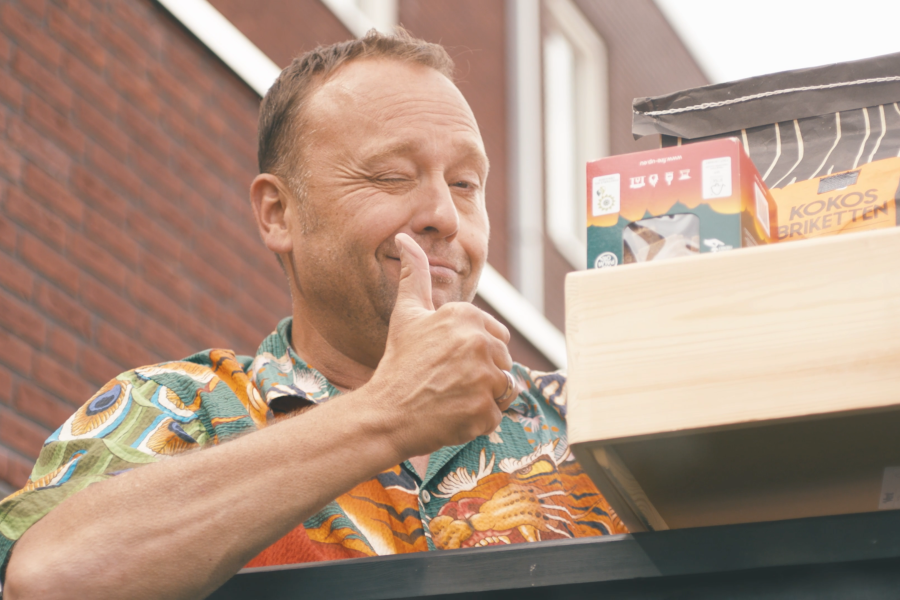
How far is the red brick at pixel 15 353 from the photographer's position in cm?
328

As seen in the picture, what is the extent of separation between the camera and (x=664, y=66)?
930 cm

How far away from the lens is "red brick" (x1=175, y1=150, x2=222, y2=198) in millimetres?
4152

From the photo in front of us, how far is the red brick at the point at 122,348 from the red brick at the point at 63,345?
0.11 meters

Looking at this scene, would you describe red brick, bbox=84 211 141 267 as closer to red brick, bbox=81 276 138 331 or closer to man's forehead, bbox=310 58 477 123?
red brick, bbox=81 276 138 331

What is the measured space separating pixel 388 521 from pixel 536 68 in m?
5.64

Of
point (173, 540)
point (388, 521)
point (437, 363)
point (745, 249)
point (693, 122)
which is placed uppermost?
point (693, 122)

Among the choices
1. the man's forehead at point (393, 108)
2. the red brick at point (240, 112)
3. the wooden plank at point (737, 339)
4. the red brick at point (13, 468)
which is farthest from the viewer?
the red brick at point (240, 112)

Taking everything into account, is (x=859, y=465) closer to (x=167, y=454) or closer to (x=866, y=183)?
(x=866, y=183)

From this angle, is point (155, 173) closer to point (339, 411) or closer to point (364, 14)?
point (364, 14)

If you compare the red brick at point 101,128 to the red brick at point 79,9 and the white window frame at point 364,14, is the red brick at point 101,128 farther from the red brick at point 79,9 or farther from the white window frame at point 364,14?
the white window frame at point 364,14

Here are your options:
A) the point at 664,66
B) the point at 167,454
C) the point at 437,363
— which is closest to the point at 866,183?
the point at 437,363

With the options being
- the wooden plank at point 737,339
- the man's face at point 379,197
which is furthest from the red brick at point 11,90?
the wooden plank at point 737,339

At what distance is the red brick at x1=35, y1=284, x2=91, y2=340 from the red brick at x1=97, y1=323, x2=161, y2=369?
6 centimetres

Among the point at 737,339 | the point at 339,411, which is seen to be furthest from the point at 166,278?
the point at 737,339
